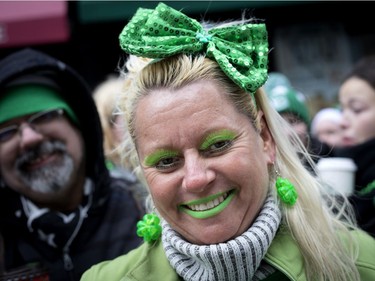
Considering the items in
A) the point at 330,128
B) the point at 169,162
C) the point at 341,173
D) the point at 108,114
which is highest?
the point at 169,162

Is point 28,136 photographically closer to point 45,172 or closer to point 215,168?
point 45,172

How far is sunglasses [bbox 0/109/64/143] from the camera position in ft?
8.21

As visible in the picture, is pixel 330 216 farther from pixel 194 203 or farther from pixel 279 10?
pixel 279 10

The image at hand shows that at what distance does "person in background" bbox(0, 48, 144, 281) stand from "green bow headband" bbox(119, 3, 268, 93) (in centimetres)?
94

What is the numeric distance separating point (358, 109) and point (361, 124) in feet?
0.33

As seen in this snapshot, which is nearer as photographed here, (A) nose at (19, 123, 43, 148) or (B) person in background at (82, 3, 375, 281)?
(B) person in background at (82, 3, 375, 281)

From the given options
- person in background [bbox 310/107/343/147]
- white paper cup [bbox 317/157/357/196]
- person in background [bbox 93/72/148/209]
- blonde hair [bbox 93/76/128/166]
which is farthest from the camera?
person in background [bbox 310/107/343/147]

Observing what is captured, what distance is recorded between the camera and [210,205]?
169 cm

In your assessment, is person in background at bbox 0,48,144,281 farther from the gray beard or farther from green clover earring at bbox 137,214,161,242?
green clover earring at bbox 137,214,161,242

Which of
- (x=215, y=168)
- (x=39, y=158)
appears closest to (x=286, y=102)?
(x=39, y=158)

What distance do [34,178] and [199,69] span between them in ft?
3.96

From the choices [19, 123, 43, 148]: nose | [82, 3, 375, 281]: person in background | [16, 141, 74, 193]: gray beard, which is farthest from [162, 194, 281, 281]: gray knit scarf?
[19, 123, 43, 148]: nose

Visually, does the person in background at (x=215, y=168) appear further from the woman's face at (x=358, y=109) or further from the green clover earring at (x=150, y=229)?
the woman's face at (x=358, y=109)

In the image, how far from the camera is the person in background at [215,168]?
1.67m
